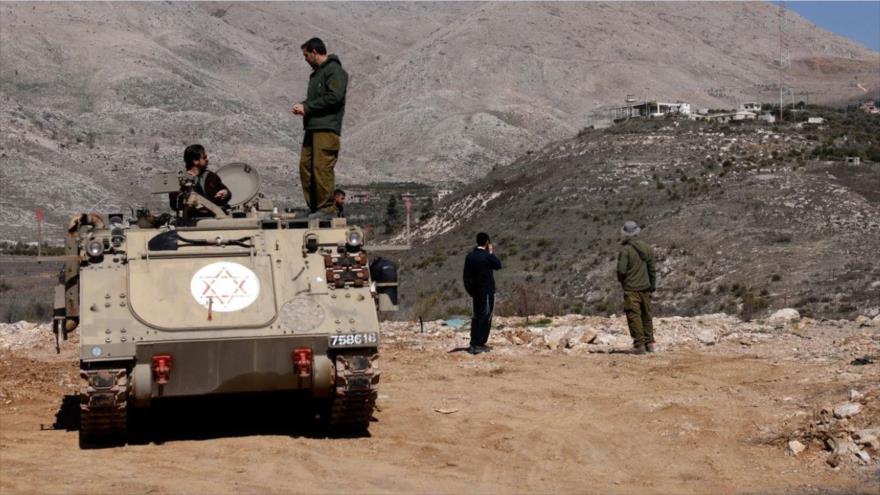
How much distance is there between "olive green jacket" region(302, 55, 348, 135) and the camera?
527 inches

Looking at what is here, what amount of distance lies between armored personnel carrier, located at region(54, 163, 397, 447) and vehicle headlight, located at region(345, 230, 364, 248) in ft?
0.04

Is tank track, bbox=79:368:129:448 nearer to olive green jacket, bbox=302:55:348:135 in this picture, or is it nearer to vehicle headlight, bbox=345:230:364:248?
vehicle headlight, bbox=345:230:364:248

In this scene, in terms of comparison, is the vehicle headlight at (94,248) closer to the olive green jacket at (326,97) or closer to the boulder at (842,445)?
the olive green jacket at (326,97)

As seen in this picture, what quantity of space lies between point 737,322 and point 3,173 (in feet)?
204

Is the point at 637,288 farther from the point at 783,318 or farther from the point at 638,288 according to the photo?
the point at 783,318

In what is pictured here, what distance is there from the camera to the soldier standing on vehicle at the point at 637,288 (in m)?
18.1

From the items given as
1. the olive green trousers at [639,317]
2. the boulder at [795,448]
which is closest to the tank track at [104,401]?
the boulder at [795,448]

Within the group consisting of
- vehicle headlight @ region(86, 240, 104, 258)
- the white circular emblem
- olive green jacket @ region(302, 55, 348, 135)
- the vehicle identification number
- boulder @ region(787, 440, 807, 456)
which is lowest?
boulder @ region(787, 440, 807, 456)

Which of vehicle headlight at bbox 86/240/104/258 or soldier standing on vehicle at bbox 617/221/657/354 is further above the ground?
vehicle headlight at bbox 86/240/104/258

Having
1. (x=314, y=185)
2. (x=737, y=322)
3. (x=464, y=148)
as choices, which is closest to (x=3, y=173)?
(x=464, y=148)

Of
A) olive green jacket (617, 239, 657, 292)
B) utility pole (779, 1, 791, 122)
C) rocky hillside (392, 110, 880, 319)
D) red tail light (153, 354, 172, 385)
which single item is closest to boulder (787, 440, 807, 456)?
red tail light (153, 354, 172, 385)

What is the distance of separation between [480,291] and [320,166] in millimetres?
5406

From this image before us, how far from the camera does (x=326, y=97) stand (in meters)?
13.4

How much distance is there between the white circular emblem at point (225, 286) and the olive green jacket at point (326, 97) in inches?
80.8
